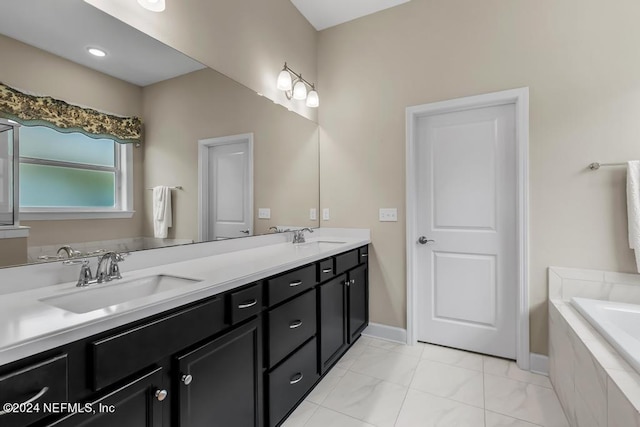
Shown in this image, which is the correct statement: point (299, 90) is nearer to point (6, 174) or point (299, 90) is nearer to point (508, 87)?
point (508, 87)

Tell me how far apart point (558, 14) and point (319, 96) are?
188cm

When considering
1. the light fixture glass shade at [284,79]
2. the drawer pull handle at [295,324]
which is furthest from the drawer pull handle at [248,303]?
the light fixture glass shade at [284,79]

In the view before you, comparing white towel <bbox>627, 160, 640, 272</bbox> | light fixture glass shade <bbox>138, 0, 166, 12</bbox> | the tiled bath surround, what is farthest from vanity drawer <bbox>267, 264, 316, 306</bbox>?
white towel <bbox>627, 160, 640, 272</bbox>

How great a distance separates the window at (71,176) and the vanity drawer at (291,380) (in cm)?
109

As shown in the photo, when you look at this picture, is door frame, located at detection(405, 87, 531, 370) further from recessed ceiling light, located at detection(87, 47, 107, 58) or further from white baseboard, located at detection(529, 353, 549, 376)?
recessed ceiling light, located at detection(87, 47, 107, 58)

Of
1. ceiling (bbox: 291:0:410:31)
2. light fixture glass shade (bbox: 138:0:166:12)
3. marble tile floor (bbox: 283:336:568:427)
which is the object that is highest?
ceiling (bbox: 291:0:410:31)

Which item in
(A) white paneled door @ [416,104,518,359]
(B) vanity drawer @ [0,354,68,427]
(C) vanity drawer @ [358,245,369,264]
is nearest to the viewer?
(B) vanity drawer @ [0,354,68,427]

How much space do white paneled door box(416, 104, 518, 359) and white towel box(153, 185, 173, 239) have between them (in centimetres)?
193

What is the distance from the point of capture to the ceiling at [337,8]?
2.53 meters

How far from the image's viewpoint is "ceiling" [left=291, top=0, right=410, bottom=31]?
8.29ft

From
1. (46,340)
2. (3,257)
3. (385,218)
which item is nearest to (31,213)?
(3,257)

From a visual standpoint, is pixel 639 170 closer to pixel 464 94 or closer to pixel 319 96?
pixel 464 94

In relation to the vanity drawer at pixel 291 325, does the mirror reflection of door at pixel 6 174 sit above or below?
above

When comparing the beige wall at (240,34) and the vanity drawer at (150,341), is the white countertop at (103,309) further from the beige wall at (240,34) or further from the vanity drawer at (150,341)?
the beige wall at (240,34)
